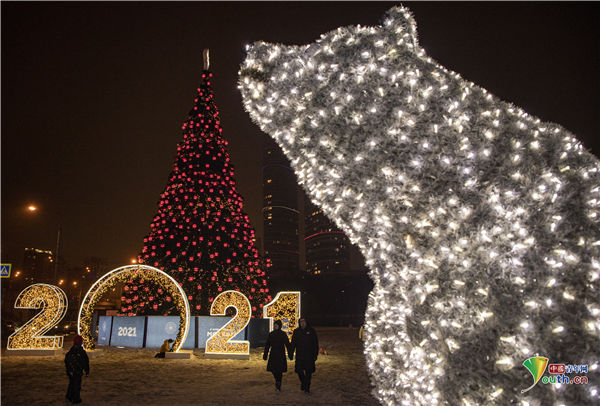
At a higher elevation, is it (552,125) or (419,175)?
(552,125)

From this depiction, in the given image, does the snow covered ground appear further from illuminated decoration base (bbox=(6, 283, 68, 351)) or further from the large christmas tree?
the large christmas tree

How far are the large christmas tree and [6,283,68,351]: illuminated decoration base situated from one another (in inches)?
140

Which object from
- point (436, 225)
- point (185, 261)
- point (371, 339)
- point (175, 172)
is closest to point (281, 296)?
point (185, 261)

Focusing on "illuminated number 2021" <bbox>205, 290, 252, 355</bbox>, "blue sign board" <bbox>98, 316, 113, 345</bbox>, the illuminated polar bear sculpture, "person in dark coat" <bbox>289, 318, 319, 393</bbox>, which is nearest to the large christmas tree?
"blue sign board" <bbox>98, 316, 113, 345</bbox>

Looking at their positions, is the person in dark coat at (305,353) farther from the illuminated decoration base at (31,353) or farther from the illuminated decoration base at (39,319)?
the illuminated decoration base at (31,353)

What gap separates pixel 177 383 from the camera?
8992mm

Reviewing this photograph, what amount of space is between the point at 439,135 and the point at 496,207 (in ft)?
2.34

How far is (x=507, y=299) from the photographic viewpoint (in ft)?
8.94

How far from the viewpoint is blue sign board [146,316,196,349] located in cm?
1533

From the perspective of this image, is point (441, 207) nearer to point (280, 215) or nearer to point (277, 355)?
point (277, 355)

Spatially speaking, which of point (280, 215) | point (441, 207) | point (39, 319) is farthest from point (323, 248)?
point (441, 207)

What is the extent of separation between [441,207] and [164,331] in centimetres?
1506

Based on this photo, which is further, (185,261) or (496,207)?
(185,261)

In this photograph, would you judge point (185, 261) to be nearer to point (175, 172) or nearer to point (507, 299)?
point (175, 172)
